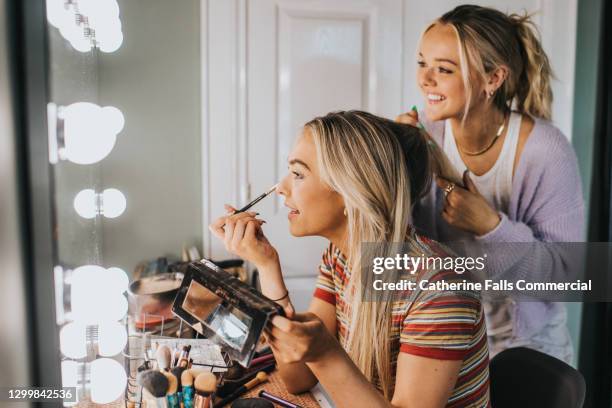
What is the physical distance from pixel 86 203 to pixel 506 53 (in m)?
0.99

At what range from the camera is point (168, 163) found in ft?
4.50

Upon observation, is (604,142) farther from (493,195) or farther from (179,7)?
(179,7)

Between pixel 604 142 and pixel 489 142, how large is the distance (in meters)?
0.40

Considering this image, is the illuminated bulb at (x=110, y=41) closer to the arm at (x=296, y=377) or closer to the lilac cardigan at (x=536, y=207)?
the arm at (x=296, y=377)

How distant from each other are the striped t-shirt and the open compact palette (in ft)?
0.90

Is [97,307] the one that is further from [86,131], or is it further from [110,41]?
[110,41]

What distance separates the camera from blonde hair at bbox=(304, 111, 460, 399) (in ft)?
2.74

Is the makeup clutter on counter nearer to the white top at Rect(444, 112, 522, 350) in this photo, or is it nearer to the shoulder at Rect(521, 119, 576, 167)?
the white top at Rect(444, 112, 522, 350)

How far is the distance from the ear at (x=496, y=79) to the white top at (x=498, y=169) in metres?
0.11

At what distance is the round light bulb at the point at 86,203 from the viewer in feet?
2.48

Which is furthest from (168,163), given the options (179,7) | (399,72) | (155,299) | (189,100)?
(399,72)

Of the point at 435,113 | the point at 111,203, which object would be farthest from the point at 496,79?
the point at 111,203

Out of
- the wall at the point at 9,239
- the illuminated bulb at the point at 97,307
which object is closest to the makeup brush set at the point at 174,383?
the illuminated bulb at the point at 97,307

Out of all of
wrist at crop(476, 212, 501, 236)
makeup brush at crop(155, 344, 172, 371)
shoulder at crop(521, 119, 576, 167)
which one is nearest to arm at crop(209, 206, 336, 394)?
makeup brush at crop(155, 344, 172, 371)
